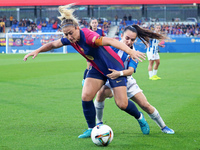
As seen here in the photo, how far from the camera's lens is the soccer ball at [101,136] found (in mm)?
4780

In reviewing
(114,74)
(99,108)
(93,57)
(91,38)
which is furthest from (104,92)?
(91,38)

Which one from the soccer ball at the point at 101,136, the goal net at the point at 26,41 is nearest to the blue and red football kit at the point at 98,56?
the soccer ball at the point at 101,136

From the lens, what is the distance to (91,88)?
201 inches

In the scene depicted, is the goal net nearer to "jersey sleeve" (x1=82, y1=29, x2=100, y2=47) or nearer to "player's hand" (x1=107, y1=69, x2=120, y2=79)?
"player's hand" (x1=107, y1=69, x2=120, y2=79)

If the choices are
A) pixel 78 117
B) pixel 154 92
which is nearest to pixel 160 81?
pixel 154 92

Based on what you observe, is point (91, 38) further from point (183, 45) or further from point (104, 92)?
point (183, 45)

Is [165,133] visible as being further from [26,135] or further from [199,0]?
[199,0]

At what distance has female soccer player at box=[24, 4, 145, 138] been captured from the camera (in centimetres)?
476

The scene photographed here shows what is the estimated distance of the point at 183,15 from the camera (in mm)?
50156

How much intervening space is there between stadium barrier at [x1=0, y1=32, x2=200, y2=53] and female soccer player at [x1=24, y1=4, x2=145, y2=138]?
98.1ft

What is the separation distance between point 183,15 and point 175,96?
42.9 meters

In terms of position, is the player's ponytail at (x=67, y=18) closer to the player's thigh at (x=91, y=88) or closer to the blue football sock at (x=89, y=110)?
the player's thigh at (x=91, y=88)

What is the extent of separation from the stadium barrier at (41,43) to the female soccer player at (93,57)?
98.1 feet

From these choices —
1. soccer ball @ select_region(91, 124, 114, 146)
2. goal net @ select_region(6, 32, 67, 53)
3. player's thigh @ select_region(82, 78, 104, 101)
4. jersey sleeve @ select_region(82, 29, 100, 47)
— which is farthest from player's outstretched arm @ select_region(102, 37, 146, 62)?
goal net @ select_region(6, 32, 67, 53)
